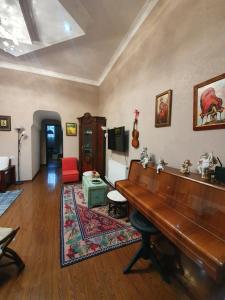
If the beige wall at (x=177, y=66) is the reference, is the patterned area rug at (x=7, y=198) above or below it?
below

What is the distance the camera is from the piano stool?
1477mm

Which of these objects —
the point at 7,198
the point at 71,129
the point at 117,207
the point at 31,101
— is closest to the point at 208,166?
the point at 117,207

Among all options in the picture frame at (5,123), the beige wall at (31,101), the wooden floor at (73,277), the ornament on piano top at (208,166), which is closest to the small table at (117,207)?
the wooden floor at (73,277)

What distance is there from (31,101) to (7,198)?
2.91m

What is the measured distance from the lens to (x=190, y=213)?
122 cm

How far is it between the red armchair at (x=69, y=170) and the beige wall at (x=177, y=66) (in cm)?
225

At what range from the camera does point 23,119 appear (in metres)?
4.52

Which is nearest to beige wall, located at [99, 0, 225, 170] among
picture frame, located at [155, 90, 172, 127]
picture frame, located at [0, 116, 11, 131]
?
picture frame, located at [155, 90, 172, 127]

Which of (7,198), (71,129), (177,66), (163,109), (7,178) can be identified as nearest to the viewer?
(177,66)

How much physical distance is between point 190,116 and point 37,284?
2.41 m

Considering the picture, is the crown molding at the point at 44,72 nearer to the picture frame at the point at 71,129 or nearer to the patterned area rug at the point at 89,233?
the picture frame at the point at 71,129

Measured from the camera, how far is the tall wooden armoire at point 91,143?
186 inches

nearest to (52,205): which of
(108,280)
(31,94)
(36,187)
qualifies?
(36,187)

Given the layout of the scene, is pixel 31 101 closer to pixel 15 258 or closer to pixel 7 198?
pixel 7 198
